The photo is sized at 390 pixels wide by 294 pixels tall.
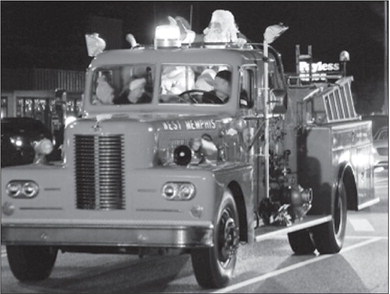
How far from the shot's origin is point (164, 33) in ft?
40.1

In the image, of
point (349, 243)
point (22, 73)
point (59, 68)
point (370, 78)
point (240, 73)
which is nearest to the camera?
point (240, 73)

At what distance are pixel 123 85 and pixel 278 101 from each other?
67.9 inches

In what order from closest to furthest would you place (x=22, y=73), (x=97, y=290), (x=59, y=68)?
(x=97, y=290) → (x=22, y=73) → (x=59, y=68)

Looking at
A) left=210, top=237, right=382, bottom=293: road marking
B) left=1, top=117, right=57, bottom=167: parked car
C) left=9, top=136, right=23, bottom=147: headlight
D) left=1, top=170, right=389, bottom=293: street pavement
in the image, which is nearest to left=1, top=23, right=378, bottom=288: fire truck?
left=210, top=237, right=382, bottom=293: road marking

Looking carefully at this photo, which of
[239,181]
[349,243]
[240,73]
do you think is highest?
[240,73]

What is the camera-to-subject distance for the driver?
11500mm

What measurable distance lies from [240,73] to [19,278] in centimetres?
320

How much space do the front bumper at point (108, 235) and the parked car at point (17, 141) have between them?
21.4 metres

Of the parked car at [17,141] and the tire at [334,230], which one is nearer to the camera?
the tire at [334,230]

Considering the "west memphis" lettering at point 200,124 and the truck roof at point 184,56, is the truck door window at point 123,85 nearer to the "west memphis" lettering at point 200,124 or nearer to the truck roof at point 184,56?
the truck roof at point 184,56

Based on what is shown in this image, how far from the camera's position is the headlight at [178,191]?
9750 millimetres

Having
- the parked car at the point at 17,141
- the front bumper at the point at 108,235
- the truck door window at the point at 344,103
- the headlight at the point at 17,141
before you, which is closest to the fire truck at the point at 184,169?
the front bumper at the point at 108,235

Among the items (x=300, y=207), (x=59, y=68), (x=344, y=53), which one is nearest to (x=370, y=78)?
(x=59, y=68)

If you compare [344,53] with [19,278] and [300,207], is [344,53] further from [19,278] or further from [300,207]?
[19,278]
